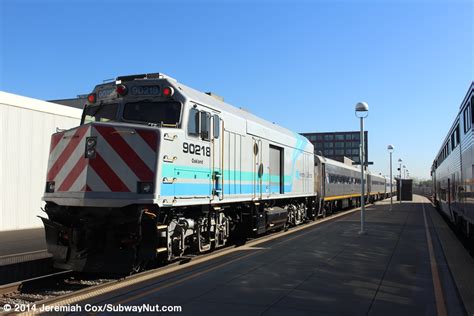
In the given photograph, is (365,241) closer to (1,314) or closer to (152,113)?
(152,113)

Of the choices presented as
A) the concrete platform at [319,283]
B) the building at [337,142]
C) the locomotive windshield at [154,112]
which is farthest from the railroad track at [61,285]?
the building at [337,142]

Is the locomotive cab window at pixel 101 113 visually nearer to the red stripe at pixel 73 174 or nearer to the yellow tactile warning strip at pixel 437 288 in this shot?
the red stripe at pixel 73 174

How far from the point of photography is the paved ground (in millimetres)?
10594

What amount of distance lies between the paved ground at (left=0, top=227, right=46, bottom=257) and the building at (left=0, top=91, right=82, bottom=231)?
9.21 feet

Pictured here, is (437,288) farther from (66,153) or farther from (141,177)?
(66,153)

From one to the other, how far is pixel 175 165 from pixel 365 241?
723cm

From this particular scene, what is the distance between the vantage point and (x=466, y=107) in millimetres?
11055

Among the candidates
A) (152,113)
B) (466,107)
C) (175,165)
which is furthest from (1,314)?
(466,107)

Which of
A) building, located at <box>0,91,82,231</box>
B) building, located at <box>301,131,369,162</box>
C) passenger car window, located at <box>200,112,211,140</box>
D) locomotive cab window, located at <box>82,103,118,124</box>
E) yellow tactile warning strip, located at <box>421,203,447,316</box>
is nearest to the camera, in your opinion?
yellow tactile warning strip, located at <box>421,203,447,316</box>

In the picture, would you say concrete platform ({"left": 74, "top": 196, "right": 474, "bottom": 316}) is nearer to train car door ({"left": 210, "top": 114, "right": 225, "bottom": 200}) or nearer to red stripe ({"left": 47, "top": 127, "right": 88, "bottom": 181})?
train car door ({"left": 210, "top": 114, "right": 225, "bottom": 200})

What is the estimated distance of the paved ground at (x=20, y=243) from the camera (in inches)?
417

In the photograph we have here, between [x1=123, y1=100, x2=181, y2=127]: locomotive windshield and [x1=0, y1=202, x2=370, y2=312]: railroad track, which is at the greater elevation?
[x1=123, y1=100, x2=181, y2=127]: locomotive windshield

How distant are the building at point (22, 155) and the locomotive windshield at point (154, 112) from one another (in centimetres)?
981

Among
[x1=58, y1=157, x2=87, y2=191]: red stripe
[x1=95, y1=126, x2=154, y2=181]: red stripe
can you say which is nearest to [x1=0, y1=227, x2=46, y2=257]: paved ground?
[x1=58, y1=157, x2=87, y2=191]: red stripe
